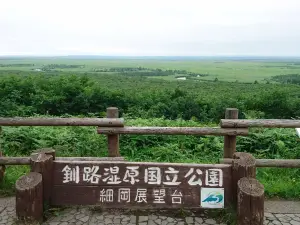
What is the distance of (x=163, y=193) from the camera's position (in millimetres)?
3088

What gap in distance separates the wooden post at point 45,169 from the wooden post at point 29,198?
0.24 ft

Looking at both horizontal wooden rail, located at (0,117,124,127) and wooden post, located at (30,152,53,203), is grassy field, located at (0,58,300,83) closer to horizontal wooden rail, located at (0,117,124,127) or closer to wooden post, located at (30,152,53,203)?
horizontal wooden rail, located at (0,117,124,127)

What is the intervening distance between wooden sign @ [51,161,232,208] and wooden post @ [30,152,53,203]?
5 centimetres

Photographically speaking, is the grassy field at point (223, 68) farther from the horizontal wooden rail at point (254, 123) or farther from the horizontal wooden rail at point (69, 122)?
the horizontal wooden rail at point (69, 122)

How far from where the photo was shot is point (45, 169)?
10.2ft

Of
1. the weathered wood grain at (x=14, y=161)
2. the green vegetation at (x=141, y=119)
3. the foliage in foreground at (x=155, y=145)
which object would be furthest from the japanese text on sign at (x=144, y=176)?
the foliage in foreground at (x=155, y=145)

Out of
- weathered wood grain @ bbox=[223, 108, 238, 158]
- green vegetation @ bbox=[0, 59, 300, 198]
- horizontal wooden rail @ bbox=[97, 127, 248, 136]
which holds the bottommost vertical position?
green vegetation @ bbox=[0, 59, 300, 198]

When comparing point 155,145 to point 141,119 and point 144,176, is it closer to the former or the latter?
point 144,176

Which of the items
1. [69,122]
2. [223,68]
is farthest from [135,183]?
[223,68]

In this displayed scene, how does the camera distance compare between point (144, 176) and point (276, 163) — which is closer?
point (144, 176)

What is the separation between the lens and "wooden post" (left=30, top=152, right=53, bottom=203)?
3082 millimetres

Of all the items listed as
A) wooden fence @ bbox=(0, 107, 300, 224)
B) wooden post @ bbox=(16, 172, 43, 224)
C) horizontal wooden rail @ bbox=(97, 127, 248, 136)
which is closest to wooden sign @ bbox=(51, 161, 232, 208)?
wooden fence @ bbox=(0, 107, 300, 224)

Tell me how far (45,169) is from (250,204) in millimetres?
1880

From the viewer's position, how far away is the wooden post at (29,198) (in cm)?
291
